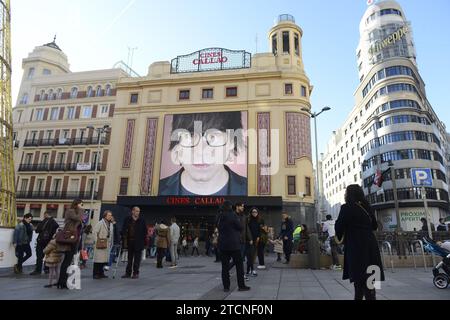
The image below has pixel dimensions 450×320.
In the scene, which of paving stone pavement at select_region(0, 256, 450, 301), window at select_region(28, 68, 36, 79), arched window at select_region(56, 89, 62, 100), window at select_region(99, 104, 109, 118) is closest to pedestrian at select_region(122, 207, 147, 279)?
paving stone pavement at select_region(0, 256, 450, 301)

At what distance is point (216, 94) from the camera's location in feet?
101

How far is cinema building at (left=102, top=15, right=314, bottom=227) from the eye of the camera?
2711 centimetres

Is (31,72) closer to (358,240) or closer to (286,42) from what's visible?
(286,42)

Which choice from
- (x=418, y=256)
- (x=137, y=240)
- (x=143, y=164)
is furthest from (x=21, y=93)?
(x=418, y=256)

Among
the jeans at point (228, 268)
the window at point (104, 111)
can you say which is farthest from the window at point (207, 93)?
the jeans at point (228, 268)

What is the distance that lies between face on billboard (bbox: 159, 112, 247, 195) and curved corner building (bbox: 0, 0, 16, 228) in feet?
46.1

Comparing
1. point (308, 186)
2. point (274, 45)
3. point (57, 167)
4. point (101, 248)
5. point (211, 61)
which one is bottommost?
point (101, 248)

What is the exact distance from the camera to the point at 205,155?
28.0 metres

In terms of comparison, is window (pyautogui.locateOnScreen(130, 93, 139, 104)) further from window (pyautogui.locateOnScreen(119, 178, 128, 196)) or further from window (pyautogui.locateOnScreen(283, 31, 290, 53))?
window (pyautogui.locateOnScreen(283, 31, 290, 53))

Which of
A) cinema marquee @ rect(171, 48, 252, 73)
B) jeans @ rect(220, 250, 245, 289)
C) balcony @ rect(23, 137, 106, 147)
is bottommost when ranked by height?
jeans @ rect(220, 250, 245, 289)

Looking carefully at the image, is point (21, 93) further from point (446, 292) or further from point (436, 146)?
point (436, 146)

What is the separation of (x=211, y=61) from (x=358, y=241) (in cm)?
3059

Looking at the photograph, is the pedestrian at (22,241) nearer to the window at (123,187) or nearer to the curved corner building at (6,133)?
the curved corner building at (6,133)

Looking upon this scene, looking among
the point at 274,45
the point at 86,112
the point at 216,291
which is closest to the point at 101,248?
the point at 216,291
